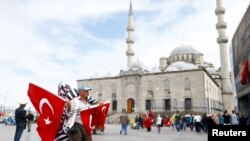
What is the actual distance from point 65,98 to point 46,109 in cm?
40

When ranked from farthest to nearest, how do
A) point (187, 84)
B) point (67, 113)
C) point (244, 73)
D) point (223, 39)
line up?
point (223, 39) → point (187, 84) → point (244, 73) → point (67, 113)

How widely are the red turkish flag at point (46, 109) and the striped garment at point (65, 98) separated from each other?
3.4 inches

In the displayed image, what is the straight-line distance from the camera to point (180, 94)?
35.8m

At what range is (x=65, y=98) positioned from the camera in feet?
16.5

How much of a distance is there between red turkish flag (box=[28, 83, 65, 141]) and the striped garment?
85 mm

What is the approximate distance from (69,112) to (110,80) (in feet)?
122

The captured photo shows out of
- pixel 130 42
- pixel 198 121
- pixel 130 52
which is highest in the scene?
pixel 130 42

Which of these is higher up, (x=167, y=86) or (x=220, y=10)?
(x=220, y=10)

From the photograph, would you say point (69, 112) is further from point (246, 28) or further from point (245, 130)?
point (246, 28)

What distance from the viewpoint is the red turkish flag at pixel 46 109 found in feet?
15.3

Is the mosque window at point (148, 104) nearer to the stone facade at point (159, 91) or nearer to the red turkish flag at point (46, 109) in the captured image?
the stone facade at point (159, 91)

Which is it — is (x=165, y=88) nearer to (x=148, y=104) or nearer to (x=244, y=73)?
(x=148, y=104)

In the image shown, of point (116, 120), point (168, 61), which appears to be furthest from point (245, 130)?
point (168, 61)

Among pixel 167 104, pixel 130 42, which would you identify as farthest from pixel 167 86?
pixel 130 42
